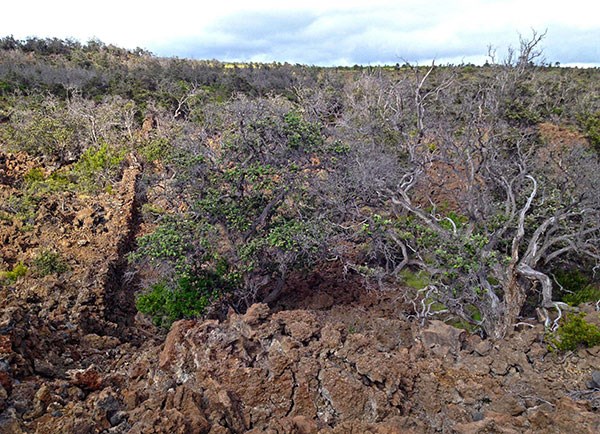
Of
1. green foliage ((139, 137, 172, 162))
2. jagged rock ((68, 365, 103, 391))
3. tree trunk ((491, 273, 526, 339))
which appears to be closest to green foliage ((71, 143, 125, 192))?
green foliage ((139, 137, 172, 162))

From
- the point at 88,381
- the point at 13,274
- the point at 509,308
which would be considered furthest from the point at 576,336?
the point at 13,274

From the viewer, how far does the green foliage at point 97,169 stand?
1352 cm

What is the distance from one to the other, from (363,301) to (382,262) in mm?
1907

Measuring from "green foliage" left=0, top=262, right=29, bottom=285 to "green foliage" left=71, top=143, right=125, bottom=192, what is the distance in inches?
180

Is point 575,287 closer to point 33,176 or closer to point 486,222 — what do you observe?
point 486,222

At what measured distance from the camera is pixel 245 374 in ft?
16.8

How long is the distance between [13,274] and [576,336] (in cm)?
876

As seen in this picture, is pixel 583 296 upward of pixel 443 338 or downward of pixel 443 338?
downward

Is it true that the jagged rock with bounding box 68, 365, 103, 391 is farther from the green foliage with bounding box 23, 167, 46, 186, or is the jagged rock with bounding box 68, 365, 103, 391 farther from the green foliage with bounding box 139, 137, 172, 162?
the green foliage with bounding box 139, 137, 172, 162

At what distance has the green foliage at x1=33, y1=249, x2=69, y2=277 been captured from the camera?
8.79m

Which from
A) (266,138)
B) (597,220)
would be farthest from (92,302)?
(597,220)

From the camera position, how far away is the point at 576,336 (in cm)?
623

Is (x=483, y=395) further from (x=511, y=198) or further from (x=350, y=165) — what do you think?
(x=350, y=165)

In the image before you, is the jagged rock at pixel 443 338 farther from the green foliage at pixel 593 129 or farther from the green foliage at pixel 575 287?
the green foliage at pixel 593 129
